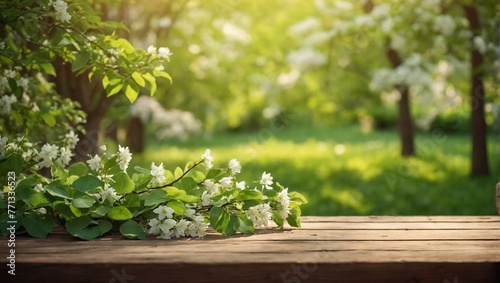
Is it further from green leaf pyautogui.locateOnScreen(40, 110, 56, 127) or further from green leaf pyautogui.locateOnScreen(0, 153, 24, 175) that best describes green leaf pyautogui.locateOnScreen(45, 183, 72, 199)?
green leaf pyautogui.locateOnScreen(40, 110, 56, 127)

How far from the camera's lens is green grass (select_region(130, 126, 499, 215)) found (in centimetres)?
820

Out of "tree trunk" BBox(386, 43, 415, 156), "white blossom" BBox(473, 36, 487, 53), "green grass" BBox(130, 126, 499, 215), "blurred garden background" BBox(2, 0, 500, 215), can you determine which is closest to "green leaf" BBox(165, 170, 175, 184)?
"blurred garden background" BBox(2, 0, 500, 215)

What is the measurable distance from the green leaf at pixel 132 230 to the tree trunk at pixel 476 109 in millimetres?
7027

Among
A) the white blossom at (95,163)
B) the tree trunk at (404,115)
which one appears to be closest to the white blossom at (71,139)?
the white blossom at (95,163)

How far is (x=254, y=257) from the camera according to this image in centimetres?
258

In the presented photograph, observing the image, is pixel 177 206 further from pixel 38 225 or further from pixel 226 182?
pixel 38 225

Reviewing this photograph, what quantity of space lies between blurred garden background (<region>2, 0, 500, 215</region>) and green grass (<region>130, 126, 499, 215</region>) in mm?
32

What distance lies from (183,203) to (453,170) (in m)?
8.28

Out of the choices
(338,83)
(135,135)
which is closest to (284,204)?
(338,83)

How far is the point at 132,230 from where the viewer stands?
3.05 metres

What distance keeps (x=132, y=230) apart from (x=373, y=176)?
7755 millimetres

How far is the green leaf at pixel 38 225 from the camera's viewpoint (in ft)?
9.86

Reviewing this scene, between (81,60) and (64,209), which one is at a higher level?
(81,60)

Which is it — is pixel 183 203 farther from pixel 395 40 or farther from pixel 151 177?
pixel 395 40
